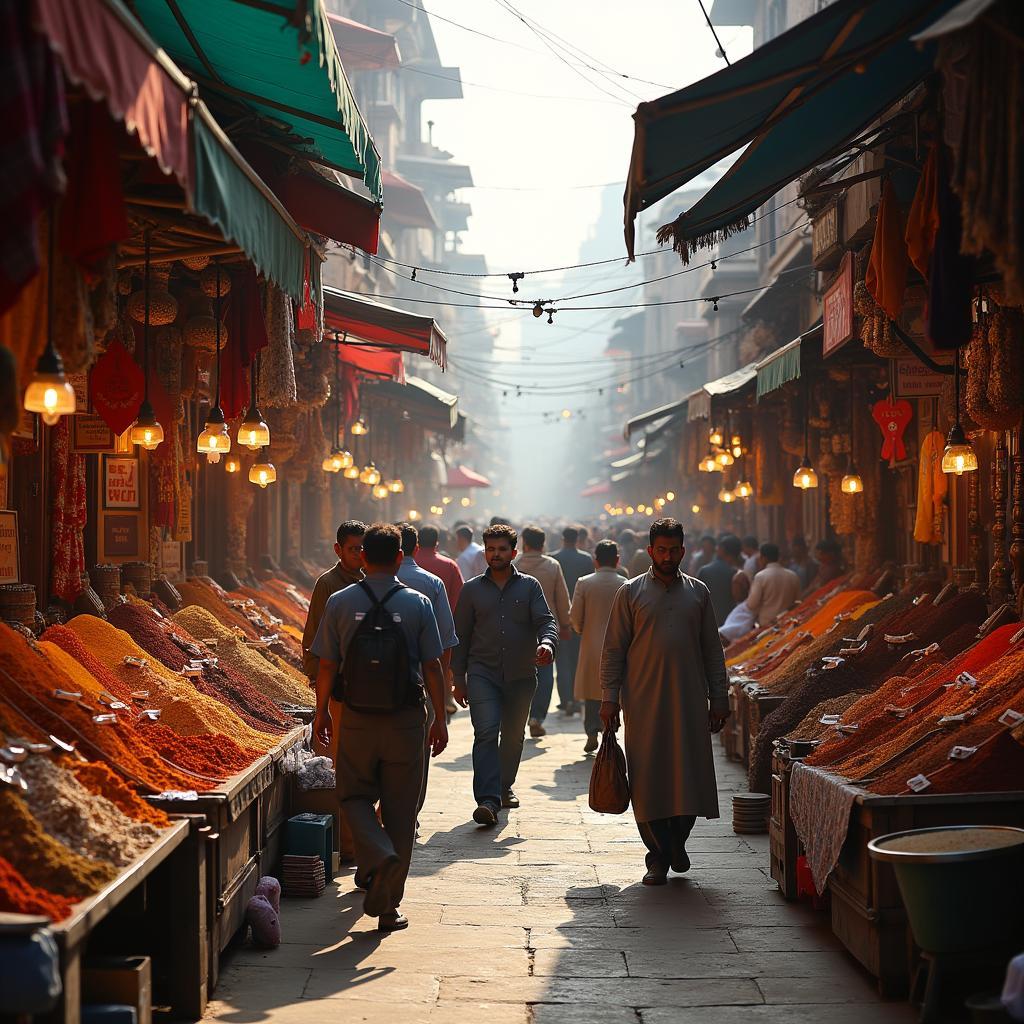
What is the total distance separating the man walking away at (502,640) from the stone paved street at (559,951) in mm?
947

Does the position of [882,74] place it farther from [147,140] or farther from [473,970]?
[473,970]

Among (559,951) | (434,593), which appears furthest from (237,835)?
(434,593)

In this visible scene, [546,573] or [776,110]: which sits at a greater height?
[776,110]

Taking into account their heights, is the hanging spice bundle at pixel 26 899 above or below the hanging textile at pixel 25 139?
below

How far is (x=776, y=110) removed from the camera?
605 centimetres

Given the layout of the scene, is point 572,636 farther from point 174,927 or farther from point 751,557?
point 174,927

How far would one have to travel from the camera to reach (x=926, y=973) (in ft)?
16.2

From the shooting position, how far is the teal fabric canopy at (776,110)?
517 centimetres

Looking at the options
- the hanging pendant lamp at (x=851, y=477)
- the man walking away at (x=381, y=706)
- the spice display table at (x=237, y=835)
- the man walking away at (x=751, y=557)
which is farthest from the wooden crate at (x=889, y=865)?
the man walking away at (x=751, y=557)

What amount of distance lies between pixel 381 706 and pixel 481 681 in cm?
289

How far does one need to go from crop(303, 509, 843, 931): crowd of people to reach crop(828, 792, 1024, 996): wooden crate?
175 centimetres

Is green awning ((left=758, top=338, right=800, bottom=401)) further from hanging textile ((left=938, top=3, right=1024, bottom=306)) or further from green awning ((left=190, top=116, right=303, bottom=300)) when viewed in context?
hanging textile ((left=938, top=3, right=1024, bottom=306))

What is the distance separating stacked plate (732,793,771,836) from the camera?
330 inches

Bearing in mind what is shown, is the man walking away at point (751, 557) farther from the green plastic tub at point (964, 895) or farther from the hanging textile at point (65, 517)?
the green plastic tub at point (964, 895)
